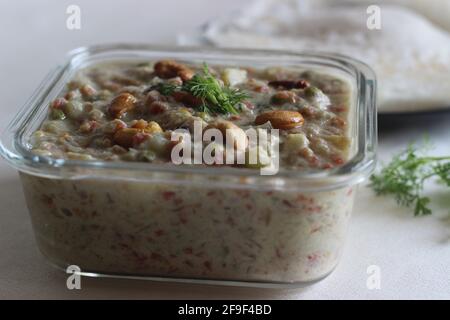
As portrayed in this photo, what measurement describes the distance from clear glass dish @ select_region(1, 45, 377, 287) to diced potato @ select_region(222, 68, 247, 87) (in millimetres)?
602

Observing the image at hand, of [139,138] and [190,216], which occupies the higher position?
[139,138]

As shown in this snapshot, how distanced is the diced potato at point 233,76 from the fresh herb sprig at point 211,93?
138mm

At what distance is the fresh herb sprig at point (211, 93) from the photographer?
2.46 m

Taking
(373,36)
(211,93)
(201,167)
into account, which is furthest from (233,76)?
(373,36)

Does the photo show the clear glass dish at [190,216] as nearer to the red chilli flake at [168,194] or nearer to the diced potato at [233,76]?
the red chilli flake at [168,194]

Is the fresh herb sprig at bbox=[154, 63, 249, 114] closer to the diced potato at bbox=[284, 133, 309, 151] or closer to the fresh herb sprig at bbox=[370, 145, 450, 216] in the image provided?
the diced potato at bbox=[284, 133, 309, 151]

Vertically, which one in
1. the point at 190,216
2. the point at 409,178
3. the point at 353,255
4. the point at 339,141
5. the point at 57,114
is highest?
the point at 57,114

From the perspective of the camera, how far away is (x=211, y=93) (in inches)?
97.5

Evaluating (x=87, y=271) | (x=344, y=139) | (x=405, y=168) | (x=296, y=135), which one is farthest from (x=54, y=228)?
(x=405, y=168)

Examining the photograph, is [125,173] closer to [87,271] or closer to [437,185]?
[87,271]

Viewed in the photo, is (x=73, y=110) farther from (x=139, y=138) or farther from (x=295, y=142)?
(x=295, y=142)

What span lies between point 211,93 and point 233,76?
31 centimetres

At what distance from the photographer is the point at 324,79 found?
9.07 feet
